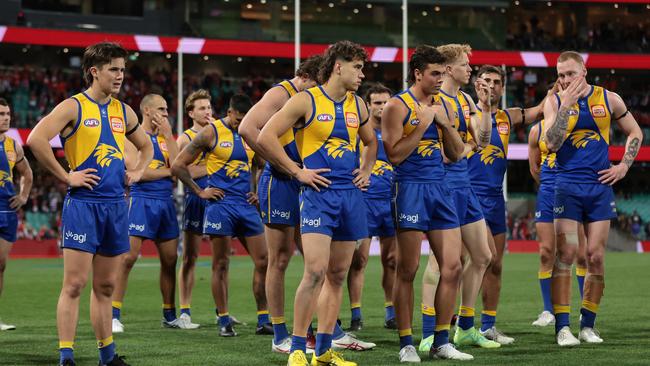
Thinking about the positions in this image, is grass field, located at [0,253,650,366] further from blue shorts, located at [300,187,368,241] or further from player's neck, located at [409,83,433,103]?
player's neck, located at [409,83,433,103]

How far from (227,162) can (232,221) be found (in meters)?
0.66

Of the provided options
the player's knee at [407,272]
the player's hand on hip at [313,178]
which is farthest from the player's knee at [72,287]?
the player's knee at [407,272]

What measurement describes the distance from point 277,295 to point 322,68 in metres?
2.28

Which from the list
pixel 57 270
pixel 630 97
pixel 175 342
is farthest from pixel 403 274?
pixel 630 97

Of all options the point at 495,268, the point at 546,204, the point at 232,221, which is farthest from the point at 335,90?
the point at 546,204

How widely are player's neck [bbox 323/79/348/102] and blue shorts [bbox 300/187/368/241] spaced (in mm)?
711

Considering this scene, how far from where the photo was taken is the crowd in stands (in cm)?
4484

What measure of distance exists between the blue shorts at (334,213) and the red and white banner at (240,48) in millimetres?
29300

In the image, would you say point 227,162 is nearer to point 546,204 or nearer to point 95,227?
point 546,204

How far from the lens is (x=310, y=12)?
138ft

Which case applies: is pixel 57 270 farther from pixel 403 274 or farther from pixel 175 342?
pixel 403 274

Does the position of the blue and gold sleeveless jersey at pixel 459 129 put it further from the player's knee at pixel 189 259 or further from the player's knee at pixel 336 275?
the player's knee at pixel 189 259

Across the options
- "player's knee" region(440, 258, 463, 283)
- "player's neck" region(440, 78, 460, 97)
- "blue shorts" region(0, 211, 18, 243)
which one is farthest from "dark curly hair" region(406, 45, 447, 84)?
"blue shorts" region(0, 211, 18, 243)

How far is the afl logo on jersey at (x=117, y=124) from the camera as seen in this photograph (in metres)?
7.77
